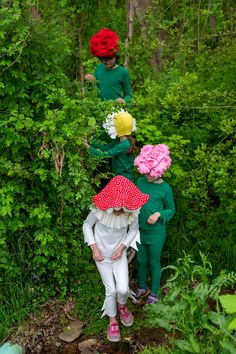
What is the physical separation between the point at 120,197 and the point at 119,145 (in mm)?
837

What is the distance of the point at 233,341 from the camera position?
2.66m

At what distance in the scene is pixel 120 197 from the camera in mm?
3453

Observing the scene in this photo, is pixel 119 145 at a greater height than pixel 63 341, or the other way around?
pixel 119 145

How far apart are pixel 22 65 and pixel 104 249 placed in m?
1.54

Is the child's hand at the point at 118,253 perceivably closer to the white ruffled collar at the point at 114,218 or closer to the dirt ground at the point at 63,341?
the white ruffled collar at the point at 114,218

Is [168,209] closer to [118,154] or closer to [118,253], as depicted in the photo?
[118,253]

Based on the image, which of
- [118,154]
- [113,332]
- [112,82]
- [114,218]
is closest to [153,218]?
[114,218]

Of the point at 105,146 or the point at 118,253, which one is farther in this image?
the point at 105,146

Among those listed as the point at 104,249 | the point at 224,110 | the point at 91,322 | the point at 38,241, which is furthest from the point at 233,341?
the point at 224,110

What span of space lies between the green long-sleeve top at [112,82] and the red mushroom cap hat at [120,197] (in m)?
1.51

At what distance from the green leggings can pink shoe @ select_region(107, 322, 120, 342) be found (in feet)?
1.58

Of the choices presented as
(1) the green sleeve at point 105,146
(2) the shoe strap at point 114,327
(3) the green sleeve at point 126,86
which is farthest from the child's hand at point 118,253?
(3) the green sleeve at point 126,86

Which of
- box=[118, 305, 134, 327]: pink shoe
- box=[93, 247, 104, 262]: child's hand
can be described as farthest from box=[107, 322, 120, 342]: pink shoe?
box=[93, 247, 104, 262]: child's hand

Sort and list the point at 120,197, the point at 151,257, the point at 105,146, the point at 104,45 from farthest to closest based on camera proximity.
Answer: the point at 104,45 < the point at 105,146 < the point at 151,257 < the point at 120,197
